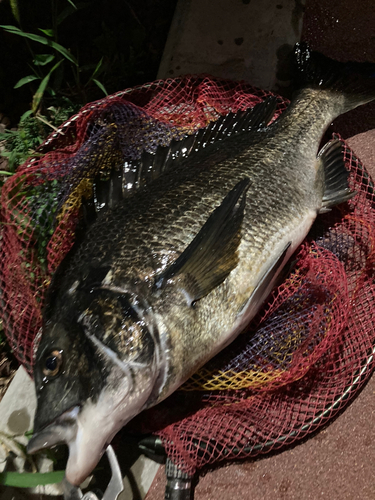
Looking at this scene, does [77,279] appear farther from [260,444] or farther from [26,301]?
[260,444]

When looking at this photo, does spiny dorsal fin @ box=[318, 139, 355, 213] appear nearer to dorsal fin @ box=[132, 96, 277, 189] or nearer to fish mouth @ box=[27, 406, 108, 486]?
dorsal fin @ box=[132, 96, 277, 189]

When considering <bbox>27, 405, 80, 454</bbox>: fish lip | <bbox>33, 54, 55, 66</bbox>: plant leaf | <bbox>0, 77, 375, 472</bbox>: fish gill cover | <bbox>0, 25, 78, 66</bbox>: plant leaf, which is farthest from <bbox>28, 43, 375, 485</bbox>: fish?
<bbox>33, 54, 55, 66</bbox>: plant leaf

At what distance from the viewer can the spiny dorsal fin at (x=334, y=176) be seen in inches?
88.9

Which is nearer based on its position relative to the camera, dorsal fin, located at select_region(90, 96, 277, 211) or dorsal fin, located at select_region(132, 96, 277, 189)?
dorsal fin, located at select_region(90, 96, 277, 211)

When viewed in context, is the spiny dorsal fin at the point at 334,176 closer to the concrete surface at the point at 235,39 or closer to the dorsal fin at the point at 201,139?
the dorsal fin at the point at 201,139

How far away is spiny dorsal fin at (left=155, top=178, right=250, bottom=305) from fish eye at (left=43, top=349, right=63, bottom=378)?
485 mm

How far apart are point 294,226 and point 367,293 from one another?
0.71m

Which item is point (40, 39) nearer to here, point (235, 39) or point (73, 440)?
point (235, 39)

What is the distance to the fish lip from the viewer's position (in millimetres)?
1365

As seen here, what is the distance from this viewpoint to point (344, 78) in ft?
8.14

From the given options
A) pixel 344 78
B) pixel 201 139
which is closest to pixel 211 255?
pixel 201 139

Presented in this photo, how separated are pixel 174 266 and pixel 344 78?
6.11 feet

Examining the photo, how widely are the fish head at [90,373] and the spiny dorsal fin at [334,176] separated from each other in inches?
55.1

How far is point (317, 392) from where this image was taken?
2.13m
